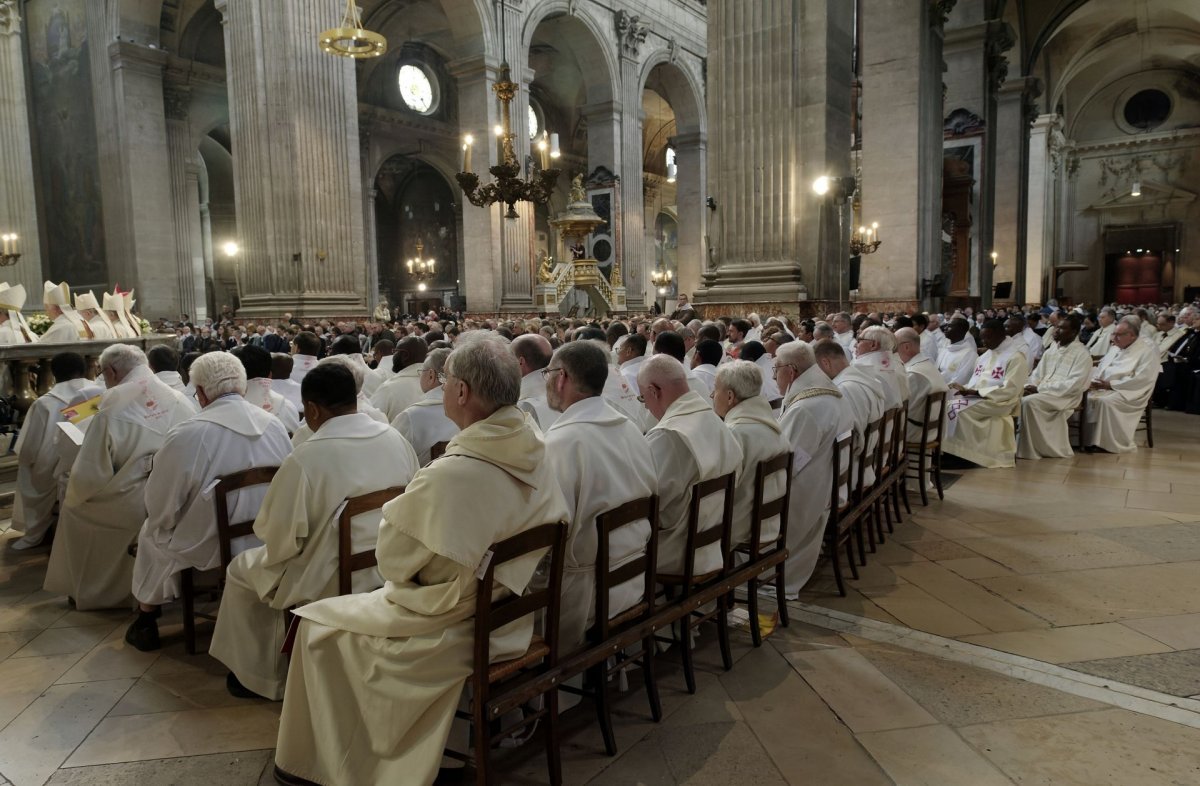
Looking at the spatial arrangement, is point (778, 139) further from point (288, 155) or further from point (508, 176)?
point (288, 155)

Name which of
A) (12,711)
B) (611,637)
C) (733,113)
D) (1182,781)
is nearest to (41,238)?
(733,113)

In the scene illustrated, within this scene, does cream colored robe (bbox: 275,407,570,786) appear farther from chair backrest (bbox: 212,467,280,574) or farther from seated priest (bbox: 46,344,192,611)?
seated priest (bbox: 46,344,192,611)

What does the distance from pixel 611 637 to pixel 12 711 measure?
248 centimetres

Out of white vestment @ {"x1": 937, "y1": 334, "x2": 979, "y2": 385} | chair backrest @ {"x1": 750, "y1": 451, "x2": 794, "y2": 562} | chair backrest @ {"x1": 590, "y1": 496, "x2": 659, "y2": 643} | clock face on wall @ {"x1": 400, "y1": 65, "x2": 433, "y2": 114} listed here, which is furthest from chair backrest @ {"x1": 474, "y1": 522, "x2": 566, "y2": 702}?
clock face on wall @ {"x1": 400, "y1": 65, "x2": 433, "y2": 114}

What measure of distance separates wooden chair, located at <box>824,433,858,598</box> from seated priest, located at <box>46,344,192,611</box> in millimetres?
3504

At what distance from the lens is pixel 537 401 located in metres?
4.71

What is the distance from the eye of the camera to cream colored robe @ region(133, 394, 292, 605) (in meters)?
3.33

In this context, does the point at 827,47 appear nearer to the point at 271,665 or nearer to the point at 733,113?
the point at 733,113

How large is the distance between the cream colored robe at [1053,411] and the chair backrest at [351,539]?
23.8ft

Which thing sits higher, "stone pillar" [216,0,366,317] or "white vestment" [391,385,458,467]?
"stone pillar" [216,0,366,317]

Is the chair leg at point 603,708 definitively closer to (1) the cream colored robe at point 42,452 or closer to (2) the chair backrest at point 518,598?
(2) the chair backrest at point 518,598

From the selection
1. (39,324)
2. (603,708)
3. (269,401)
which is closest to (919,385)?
(603,708)

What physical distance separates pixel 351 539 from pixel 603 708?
1.11m

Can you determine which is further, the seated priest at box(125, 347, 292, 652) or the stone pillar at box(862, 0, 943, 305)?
the stone pillar at box(862, 0, 943, 305)
